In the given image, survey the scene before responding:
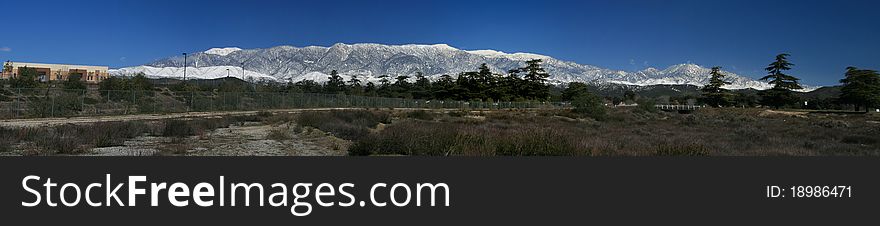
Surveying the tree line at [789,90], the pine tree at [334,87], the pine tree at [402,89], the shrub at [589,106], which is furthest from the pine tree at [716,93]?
the pine tree at [334,87]

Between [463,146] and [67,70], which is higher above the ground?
[67,70]

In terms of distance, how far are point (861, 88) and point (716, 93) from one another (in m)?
31.5

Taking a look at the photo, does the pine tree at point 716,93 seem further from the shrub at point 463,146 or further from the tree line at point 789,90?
the shrub at point 463,146

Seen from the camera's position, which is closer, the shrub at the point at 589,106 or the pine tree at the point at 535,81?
the shrub at the point at 589,106

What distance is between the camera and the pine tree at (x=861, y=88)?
224 feet

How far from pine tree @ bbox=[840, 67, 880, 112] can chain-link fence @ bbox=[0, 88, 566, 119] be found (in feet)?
194

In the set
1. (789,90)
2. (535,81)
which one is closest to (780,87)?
(789,90)

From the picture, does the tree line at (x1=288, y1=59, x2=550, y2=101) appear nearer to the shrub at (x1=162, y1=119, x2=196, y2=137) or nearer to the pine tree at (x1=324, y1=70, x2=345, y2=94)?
the pine tree at (x1=324, y1=70, x2=345, y2=94)

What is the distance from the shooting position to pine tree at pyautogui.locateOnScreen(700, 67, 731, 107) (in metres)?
99.1

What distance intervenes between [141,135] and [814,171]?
20161mm

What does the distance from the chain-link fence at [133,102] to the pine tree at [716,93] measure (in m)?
63.2

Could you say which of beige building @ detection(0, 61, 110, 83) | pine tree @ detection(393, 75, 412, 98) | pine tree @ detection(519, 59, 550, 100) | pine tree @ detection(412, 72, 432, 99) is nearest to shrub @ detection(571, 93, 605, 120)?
pine tree @ detection(519, 59, 550, 100)

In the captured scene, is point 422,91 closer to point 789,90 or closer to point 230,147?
point 789,90

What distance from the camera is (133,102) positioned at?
38.8 meters
